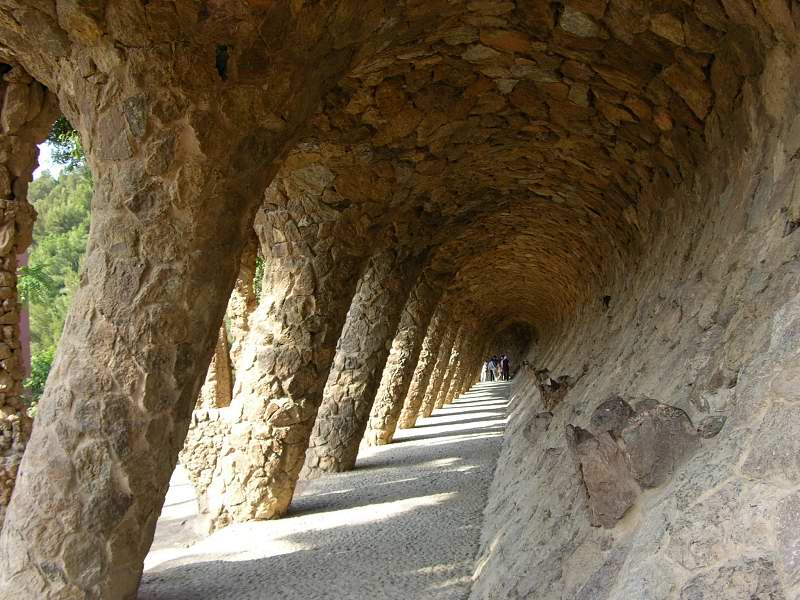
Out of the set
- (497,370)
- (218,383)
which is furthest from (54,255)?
(497,370)

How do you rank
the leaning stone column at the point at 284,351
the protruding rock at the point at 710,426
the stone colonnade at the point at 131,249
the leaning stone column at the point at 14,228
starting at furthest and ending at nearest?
the leaning stone column at the point at 284,351
the leaning stone column at the point at 14,228
the stone colonnade at the point at 131,249
the protruding rock at the point at 710,426

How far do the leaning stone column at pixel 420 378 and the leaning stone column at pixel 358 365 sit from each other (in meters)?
4.13

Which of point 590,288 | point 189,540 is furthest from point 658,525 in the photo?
point 590,288

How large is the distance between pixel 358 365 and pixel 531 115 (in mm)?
3835

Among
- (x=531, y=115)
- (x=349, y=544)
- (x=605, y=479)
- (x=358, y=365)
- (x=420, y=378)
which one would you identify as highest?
(x=531, y=115)

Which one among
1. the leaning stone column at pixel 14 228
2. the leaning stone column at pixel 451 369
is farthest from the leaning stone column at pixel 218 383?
the leaning stone column at pixel 14 228

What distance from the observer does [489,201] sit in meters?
7.97

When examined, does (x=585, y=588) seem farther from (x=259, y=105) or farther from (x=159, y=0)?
(x=159, y=0)

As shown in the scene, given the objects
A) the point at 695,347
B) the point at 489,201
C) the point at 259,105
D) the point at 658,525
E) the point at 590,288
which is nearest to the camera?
the point at 658,525

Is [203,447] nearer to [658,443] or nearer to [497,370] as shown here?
[658,443]

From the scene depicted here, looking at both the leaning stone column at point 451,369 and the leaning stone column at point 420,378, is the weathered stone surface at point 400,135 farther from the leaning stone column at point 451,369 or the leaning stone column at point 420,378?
the leaning stone column at point 451,369

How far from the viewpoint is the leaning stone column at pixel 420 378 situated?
12953mm

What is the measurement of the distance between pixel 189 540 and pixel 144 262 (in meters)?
3.90

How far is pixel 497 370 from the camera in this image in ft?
117
